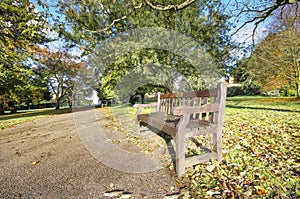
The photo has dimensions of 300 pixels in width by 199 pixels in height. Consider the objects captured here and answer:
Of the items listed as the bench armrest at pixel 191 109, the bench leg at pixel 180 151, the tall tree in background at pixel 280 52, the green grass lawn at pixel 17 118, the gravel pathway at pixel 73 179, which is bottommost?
the green grass lawn at pixel 17 118

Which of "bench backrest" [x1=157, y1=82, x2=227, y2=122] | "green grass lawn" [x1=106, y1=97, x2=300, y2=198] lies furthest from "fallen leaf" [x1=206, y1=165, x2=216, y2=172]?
"bench backrest" [x1=157, y1=82, x2=227, y2=122]

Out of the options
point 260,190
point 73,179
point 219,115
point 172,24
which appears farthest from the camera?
point 172,24

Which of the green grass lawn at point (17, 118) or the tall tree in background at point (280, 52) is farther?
the tall tree in background at point (280, 52)

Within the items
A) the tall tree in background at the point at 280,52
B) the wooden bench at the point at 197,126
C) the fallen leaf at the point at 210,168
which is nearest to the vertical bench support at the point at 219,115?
the wooden bench at the point at 197,126

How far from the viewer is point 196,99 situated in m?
2.77

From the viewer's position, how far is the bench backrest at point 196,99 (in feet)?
7.24

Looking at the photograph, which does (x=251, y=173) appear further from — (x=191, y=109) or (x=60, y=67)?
(x=60, y=67)

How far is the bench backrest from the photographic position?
2207mm

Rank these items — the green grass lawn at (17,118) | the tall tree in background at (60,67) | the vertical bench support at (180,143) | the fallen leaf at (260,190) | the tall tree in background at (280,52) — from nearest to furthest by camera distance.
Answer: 1. the fallen leaf at (260,190)
2. the vertical bench support at (180,143)
3. the green grass lawn at (17,118)
4. the tall tree in background at (280,52)
5. the tall tree in background at (60,67)

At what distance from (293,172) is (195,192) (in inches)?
49.1

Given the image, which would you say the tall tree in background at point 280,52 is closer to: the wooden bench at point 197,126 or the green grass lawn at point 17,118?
the wooden bench at point 197,126

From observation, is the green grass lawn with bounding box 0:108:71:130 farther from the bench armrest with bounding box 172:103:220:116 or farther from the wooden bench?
the bench armrest with bounding box 172:103:220:116

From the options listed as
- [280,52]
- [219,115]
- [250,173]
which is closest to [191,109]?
[219,115]

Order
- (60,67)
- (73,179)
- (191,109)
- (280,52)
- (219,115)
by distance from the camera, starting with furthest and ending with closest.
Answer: (60,67) < (280,52) < (219,115) < (73,179) < (191,109)
